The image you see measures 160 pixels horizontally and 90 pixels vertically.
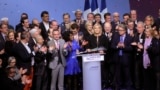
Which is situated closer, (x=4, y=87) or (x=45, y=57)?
(x=4, y=87)

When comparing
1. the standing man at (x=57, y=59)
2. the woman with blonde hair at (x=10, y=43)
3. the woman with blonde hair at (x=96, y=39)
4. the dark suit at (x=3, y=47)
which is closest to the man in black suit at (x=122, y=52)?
A: the woman with blonde hair at (x=96, y=39)

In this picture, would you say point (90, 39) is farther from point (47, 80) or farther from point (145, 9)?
point (145, 9)

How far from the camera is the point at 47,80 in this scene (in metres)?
7.13

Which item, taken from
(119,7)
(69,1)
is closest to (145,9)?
(119,7)

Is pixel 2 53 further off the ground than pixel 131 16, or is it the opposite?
pixel 131 16

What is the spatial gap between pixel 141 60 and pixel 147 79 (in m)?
0.38

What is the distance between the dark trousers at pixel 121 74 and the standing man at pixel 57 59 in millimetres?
1126

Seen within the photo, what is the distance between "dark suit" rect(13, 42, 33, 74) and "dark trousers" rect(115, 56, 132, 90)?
1.81 m

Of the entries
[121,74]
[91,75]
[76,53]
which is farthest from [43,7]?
[91,75]

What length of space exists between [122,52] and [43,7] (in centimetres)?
289

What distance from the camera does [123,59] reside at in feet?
24.5

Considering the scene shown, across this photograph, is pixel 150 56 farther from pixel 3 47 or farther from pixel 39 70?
pixel 3 47

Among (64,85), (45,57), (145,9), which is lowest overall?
(64,85)

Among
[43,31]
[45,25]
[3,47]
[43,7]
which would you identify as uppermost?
[43,7]
